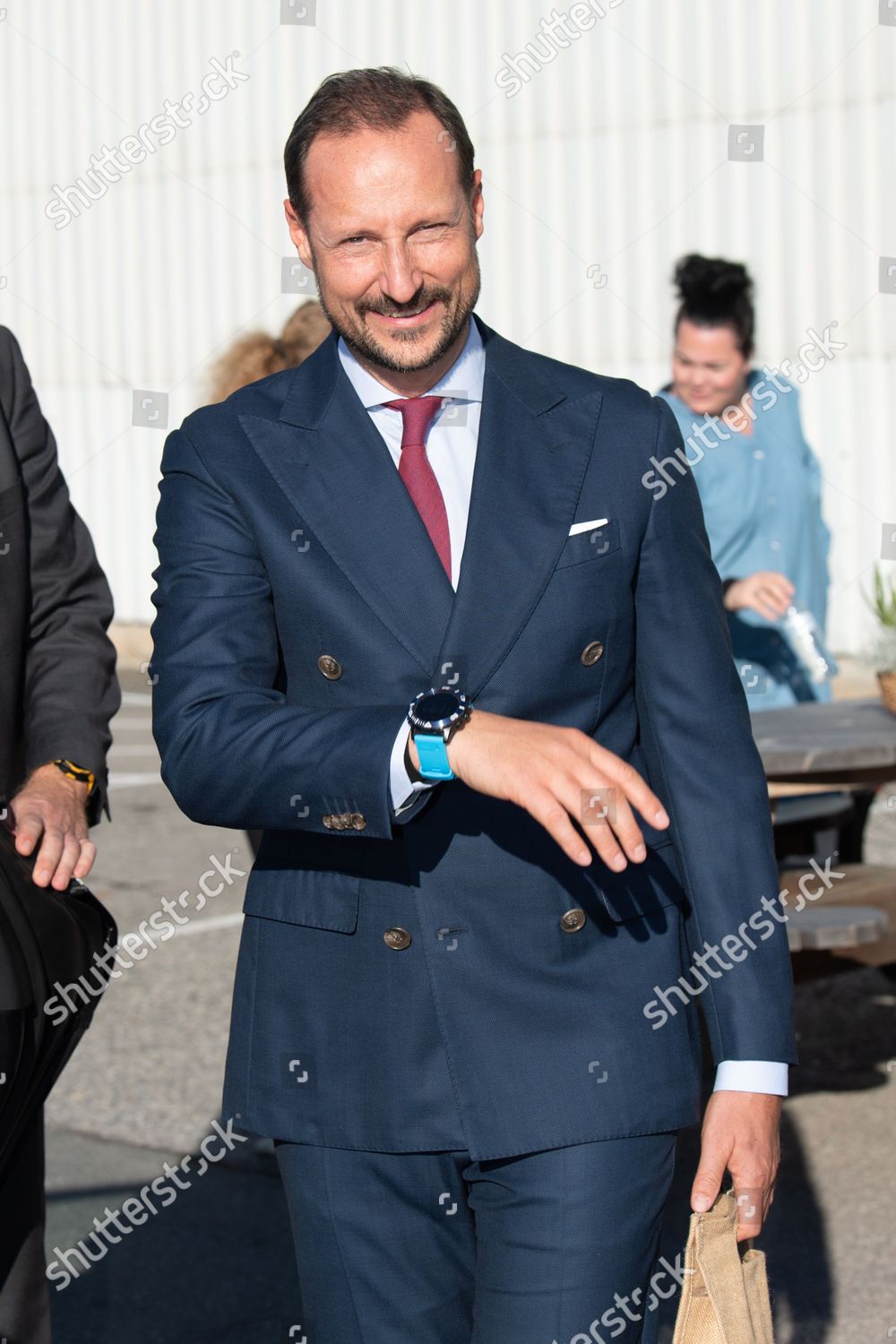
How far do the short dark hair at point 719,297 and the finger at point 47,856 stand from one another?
3.39 meters

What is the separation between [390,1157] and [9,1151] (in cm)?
62

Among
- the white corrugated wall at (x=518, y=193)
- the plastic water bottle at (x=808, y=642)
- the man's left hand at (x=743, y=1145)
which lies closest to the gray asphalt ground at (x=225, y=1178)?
the plastic water bottle at (x=808, y=642)

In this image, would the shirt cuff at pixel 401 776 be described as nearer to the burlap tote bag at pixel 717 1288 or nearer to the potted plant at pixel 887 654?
the burlap tote bag at pixel 717 1288

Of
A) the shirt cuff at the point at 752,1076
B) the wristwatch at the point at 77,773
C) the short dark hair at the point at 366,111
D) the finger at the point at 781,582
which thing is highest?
the short dark hair at the point at 366,111

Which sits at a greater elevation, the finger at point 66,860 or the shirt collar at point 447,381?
the shirt collar at point 447,381

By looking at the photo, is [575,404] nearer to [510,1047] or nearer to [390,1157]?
[510,1047]

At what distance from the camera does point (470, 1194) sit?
2352 millimetres

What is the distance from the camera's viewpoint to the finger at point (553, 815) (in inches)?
74.0

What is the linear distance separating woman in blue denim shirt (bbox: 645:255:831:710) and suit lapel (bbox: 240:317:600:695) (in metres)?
3.13

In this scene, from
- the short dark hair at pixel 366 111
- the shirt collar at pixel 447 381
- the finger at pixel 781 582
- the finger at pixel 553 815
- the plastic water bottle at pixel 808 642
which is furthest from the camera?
the plastic water bottle at pixel 808 642

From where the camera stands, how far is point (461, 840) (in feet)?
7.55

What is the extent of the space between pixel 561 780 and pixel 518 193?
48.6 ft

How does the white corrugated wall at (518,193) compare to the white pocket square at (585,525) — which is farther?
the white corrugated wall at (518,193)

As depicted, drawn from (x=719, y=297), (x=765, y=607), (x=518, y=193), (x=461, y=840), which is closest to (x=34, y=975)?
(x=461, y=840)
